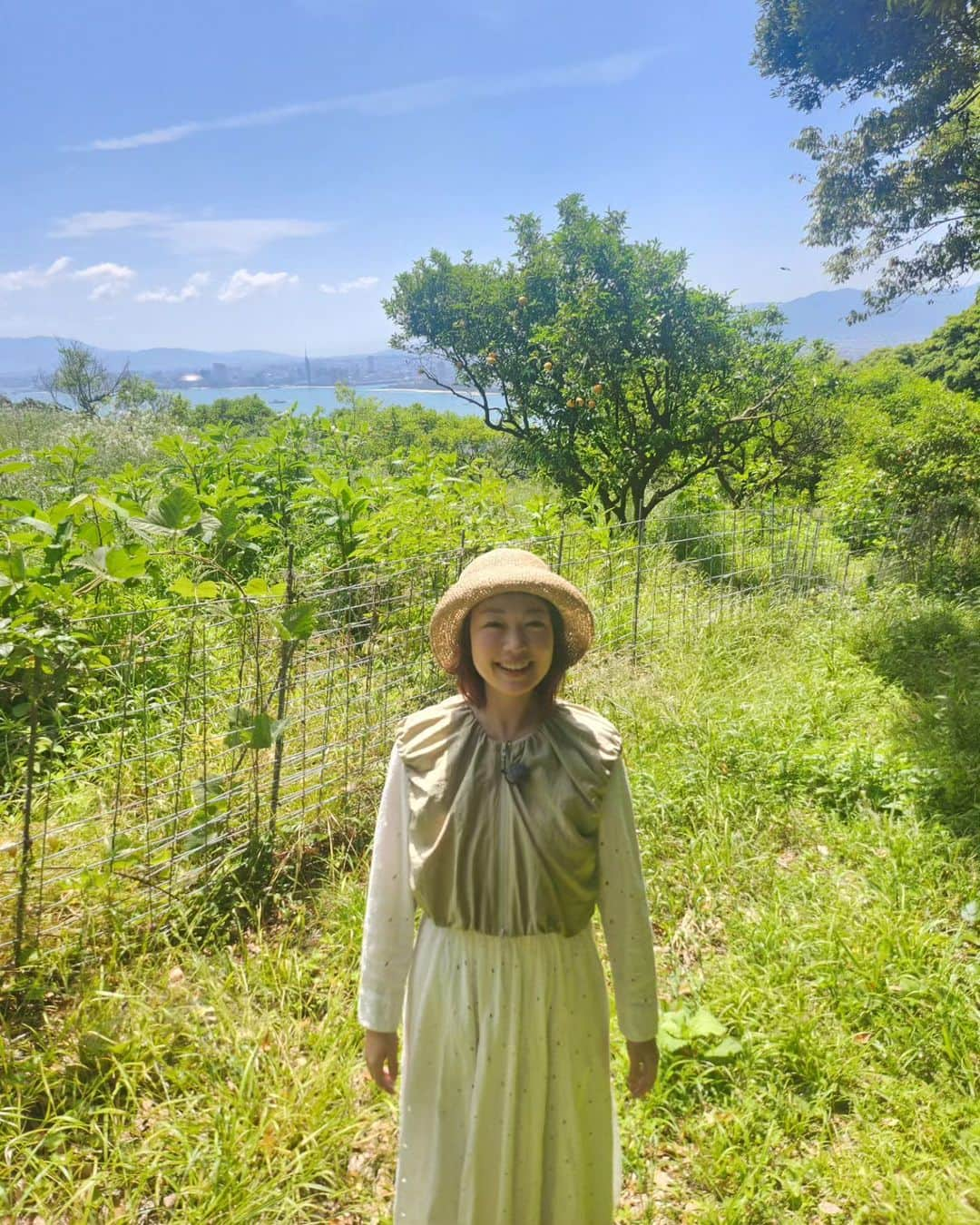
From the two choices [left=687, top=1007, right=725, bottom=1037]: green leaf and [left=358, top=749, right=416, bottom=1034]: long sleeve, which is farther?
[left=687, top=1007, right=725, bottom=1037]: green leaf

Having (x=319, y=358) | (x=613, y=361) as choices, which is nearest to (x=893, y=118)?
(x=613, y=361)

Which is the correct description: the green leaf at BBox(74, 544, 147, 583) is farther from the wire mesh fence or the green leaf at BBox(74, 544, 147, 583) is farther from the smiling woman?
the smiling woman

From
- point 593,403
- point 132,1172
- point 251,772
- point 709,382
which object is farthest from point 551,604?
point 709,382

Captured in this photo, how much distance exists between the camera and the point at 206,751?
2711 mm

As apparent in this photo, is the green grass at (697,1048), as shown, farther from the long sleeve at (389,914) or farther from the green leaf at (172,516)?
the green leaf at (172,516)

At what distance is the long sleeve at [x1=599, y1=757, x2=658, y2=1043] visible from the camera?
1283 mm

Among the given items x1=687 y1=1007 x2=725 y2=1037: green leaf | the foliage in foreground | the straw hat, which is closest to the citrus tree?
the foliage in foreground

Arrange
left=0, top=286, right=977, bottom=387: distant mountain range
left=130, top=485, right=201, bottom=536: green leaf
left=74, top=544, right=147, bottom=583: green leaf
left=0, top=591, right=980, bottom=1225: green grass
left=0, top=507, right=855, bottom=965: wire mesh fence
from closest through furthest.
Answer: left=0, top=591, right=980, bottom=1225: green grass < left=74, top=544, right=147, bottom=583: green leaf < left=130, top=485, right=201, bottom=536: green leaf < left=0, top=507, right=855, bottom=965: wire mesh fence < left=0, top=286, right=977, bottom=387: distant mountain range

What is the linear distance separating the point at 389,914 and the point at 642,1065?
1.82 feet

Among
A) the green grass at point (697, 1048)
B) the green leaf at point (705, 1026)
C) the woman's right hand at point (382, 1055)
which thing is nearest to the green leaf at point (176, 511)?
the green grass at point (697, 1048)

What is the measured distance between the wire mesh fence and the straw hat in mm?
1122

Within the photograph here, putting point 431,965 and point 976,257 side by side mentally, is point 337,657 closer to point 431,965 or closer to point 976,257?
point 431,965

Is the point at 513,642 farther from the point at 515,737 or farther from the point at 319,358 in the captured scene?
the point at 319,358

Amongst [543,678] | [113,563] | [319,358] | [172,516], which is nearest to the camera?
[543,678]
